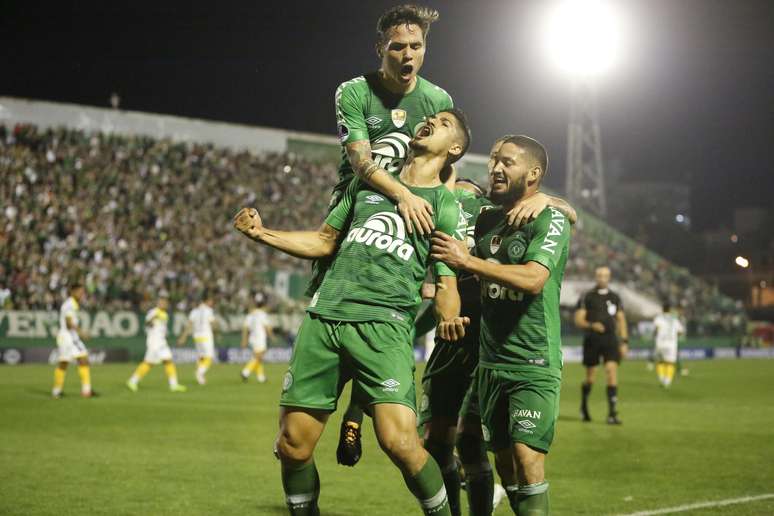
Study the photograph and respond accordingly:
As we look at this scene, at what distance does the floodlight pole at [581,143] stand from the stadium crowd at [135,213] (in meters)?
16.0

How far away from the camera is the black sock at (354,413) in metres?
6.11

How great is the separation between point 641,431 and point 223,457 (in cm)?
685

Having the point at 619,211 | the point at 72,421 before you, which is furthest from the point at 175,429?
the point at 619,211

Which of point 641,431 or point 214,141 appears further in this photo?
point 214,141

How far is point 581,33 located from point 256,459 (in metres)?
39.7

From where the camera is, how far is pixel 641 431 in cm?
1573

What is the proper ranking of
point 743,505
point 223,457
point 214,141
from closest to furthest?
point 743,505, point 223,457, point 214,141

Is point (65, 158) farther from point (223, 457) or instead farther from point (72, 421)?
point (223, 457)

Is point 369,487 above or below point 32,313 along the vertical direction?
below

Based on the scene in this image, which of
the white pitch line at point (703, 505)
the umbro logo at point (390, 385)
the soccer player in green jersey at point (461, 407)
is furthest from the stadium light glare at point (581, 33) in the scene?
the umbro logo at point (390, 385)

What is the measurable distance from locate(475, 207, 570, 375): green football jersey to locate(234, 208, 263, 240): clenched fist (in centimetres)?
153

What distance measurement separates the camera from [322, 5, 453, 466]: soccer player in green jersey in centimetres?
598

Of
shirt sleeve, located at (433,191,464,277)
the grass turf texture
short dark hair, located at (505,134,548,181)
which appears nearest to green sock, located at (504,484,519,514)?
shirt sleeve, located at (433,191,464,277)

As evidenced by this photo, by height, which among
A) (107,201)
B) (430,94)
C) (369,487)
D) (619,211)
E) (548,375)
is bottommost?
(369,487)
